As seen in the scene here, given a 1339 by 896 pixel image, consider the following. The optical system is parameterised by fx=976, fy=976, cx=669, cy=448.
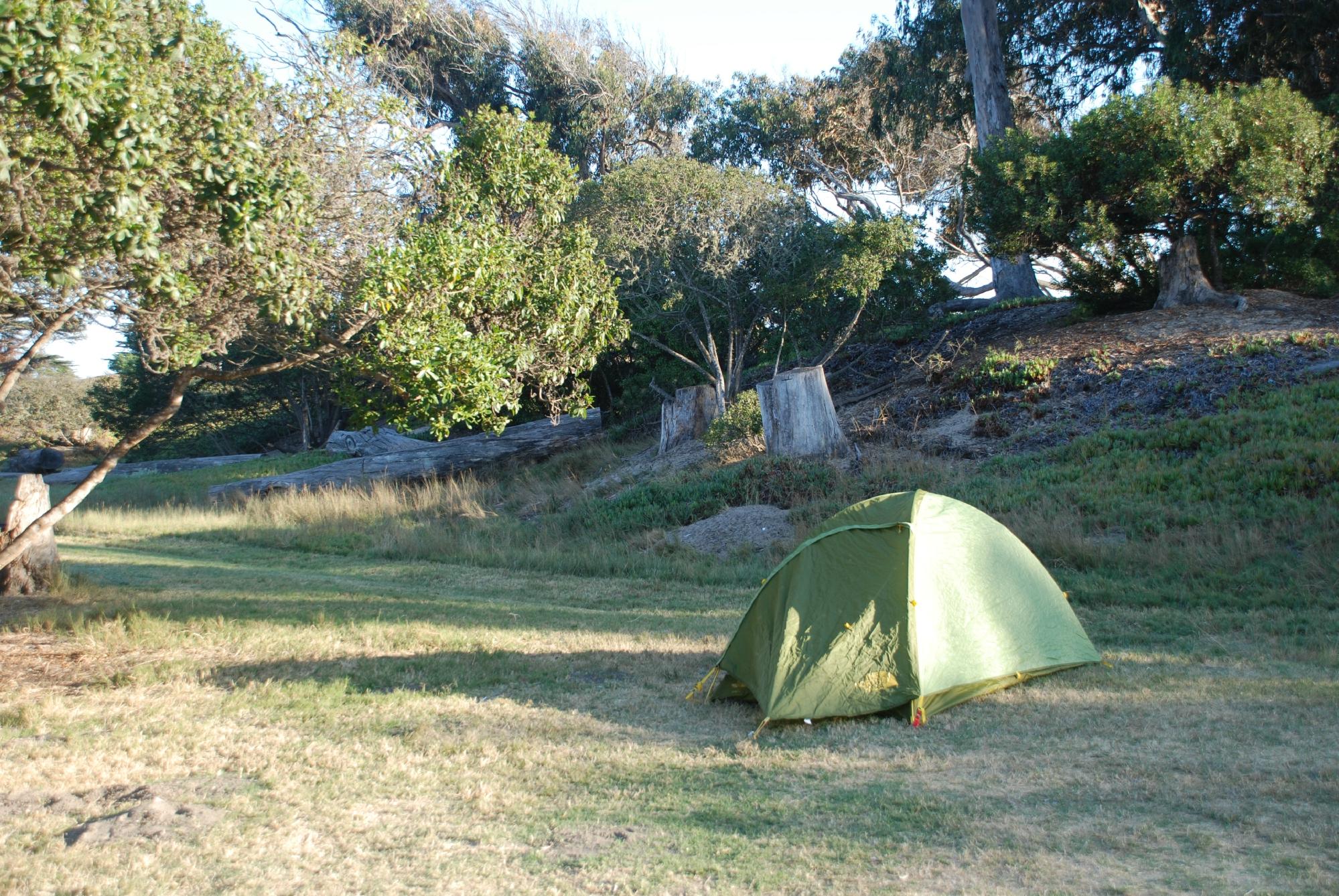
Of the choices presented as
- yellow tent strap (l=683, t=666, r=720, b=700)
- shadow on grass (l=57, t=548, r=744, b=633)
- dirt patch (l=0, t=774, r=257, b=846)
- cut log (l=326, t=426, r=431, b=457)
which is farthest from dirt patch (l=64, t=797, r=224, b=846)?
cut log (l=326, t=426, r=431, b=457)

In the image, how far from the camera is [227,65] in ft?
24.5

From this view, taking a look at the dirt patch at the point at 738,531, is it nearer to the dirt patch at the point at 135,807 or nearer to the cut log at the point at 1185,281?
the dirt patch at the point at 135,807

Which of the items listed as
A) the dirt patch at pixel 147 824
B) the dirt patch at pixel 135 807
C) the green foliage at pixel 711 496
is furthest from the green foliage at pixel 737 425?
the dirt patch at pixel 147 824

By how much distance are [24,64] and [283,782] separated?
4.22m

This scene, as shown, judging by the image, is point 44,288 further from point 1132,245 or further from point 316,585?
point 1132,245

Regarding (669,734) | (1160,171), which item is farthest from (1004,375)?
(669,734)

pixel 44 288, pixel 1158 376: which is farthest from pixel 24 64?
pixel 1158 376

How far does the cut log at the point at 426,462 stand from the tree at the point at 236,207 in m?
13.5

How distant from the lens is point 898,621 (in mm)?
7051

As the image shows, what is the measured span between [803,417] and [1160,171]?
7.27 meters

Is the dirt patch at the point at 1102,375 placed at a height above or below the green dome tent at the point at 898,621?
above

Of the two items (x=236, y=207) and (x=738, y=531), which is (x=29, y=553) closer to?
(x=236, y=207)

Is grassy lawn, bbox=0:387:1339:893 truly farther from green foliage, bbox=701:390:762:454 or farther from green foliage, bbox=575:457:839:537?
green foliage, bbox=701:390:762:454

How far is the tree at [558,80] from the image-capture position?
99.9 ft
